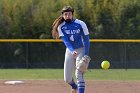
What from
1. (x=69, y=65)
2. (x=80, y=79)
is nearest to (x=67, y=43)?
(x=69, y=65)

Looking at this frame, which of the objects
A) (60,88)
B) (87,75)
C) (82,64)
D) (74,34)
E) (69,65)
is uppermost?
(74,34)

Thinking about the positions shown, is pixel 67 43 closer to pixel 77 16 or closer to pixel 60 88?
pixel 60 88

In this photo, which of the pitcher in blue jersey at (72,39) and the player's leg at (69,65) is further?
the player's leg at (69,65)

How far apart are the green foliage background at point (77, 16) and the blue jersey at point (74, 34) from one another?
18479 millimetres

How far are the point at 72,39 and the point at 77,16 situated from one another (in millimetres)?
19737

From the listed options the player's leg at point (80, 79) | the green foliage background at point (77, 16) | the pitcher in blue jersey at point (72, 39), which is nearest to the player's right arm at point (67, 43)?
the pitcher in blue jersey at point (72, 39)

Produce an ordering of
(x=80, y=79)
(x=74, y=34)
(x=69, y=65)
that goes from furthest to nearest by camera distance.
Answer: (x=69, y=65) → (x=74, y=34) → (x=80, y=79)

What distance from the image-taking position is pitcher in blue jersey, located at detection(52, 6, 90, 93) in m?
8.59

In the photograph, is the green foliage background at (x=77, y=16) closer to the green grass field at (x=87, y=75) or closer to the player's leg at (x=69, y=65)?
the green grass field at (x=87, y=75)

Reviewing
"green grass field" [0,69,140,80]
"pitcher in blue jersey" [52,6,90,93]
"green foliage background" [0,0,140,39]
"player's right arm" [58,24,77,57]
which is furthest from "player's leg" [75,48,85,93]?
"green foliage background" [0,0,140,39]

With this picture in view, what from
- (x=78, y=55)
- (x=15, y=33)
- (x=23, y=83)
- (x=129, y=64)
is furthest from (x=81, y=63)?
(x=15, y=33)

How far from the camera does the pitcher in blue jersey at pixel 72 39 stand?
8.59 meters

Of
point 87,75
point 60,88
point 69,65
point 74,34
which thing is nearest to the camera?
point 74,34

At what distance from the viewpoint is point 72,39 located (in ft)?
28.7
